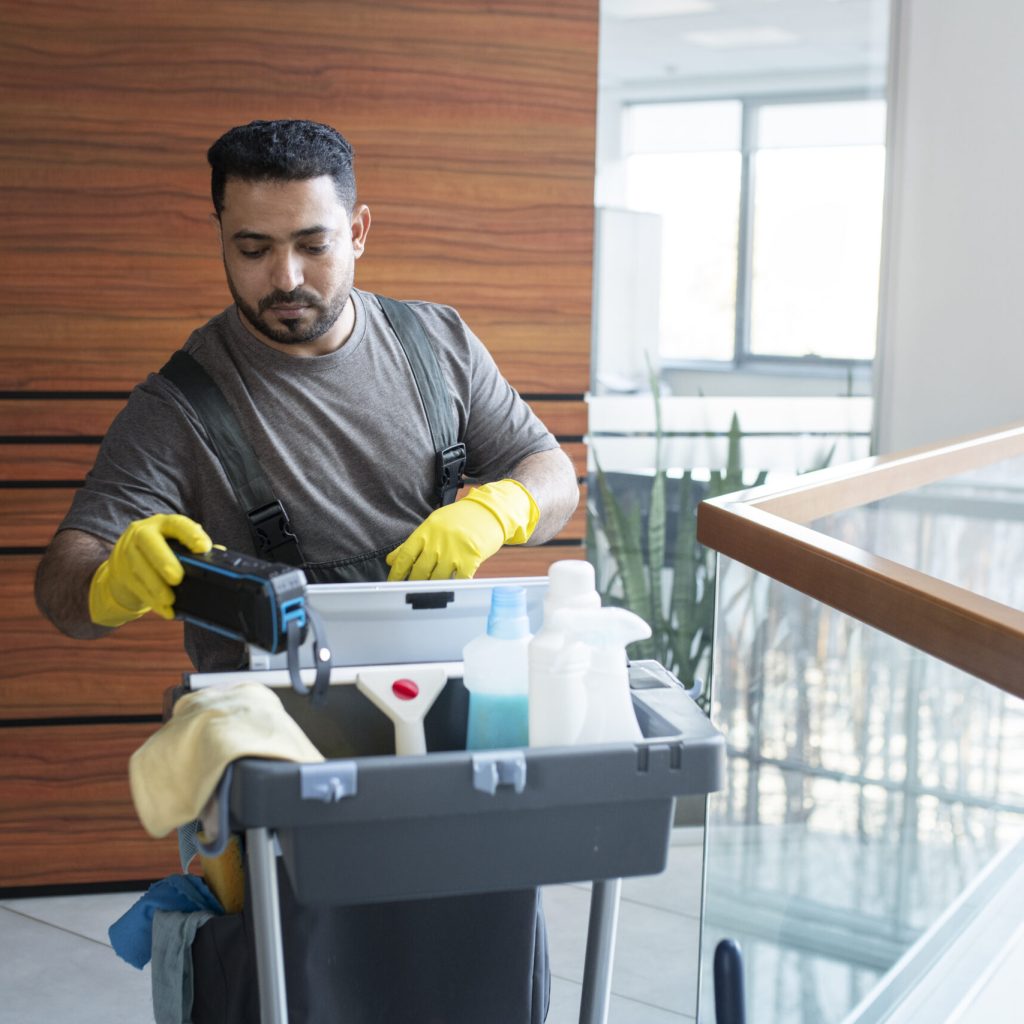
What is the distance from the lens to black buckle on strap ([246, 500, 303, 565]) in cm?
155

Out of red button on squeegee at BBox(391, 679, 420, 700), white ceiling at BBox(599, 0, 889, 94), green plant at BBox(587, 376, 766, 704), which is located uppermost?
white ceiling at BBox(599, 0, 889, 94)

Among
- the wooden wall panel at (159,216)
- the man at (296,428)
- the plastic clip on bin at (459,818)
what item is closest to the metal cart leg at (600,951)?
the plastic clip on bin at (459,818)

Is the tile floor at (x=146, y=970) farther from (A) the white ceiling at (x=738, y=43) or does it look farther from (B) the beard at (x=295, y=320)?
(A) the white ceiling at (x=738, y=43)

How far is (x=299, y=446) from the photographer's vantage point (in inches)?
64.3

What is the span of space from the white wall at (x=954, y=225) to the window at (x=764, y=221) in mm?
81

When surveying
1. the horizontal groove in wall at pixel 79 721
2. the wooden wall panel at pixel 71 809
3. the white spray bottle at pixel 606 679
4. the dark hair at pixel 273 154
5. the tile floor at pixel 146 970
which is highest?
the dark hair at pixel 273 154

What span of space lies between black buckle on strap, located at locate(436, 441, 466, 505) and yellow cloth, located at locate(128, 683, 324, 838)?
73 centimetres

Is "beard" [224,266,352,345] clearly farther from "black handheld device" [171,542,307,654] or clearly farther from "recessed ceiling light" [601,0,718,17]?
"recessed ceiling light" [601,0,718,17]

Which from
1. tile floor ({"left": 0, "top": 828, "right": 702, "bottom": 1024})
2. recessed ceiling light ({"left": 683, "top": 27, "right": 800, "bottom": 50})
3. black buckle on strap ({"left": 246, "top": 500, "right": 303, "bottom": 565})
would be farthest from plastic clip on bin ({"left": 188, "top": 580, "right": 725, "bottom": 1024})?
recessed ceiling light ({"left": 683, "top": 27, "right": 800, "bottom": 50})

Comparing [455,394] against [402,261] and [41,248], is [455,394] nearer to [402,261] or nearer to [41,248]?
[402,261]

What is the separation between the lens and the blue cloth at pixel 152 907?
4.18 feet

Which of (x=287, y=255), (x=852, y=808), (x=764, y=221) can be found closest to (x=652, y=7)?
(x=764, y=221)

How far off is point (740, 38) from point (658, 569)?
1390mm

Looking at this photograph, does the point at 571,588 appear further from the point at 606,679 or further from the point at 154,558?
the point at 154,558
